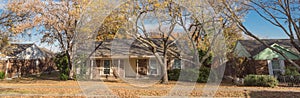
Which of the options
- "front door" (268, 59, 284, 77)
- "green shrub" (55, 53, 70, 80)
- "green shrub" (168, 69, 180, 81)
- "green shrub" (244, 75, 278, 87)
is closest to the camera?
"green shrub" (244, 75, 278, 87)

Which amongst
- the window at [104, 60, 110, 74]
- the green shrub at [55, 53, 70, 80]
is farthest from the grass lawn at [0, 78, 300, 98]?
the window at [104, 60, 110, 74]

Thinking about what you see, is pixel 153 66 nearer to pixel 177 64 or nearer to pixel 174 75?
pixel 177 64

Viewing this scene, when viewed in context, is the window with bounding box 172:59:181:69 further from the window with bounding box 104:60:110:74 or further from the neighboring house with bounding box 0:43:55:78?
the neighboring house with bounding box 0:43:55:78

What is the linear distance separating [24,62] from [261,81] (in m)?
22.4

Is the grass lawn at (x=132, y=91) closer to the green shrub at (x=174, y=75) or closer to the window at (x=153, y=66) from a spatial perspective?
the green shrub at (x=174, y=75)

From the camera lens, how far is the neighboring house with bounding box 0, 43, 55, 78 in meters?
18.2

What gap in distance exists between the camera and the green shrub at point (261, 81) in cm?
1078

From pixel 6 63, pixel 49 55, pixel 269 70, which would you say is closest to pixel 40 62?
pixel 49 55

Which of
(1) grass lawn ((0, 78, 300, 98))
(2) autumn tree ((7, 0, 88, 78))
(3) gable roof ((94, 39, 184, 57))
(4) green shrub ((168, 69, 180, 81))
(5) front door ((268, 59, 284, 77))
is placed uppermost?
(2) autumn tree ((7, 0, 88, 78))

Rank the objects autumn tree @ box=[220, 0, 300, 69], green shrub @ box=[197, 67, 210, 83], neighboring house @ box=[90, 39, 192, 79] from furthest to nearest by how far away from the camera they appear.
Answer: neighboring house @ box=[90, 39, 192, 79], green shrub @ box=[197, 67, 210, 83], autumn tree @ box=[220, 0, 300, 69]

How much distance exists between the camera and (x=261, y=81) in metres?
11.0

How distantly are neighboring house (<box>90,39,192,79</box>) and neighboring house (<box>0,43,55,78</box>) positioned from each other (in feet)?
24.9

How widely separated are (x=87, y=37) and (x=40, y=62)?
14643mm

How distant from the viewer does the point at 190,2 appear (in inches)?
419
